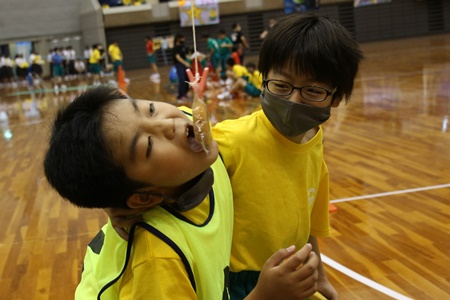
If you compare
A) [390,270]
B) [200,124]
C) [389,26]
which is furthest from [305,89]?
[389,26]

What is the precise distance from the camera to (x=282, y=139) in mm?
1440

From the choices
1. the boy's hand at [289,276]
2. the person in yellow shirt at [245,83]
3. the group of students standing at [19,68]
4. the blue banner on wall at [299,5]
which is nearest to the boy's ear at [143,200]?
the boy's hand at [289,276]

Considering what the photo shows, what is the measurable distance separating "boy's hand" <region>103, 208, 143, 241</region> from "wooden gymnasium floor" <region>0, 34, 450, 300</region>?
0.84 ft

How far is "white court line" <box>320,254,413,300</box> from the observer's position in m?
2.54

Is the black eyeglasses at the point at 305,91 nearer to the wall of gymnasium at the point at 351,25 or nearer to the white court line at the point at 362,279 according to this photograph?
the white court line at the point at 362,279

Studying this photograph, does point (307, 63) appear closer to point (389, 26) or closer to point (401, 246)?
point (401, 246)

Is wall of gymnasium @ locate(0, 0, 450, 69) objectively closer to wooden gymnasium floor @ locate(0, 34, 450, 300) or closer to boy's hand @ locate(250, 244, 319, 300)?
wooden gymnasium floor @ locate(0, 34, 450, 300)

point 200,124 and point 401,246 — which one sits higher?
point 200,124

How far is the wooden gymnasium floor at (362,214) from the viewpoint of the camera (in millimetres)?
2811

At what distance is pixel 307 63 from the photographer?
1394 millimetres

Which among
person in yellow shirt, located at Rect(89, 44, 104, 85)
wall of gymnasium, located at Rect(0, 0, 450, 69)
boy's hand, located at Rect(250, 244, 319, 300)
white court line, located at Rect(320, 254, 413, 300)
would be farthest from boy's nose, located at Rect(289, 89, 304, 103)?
wall of gymnasium, located at Rect(0, 0, 450, 69)

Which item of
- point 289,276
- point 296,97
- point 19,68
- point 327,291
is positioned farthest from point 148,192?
point 19,68

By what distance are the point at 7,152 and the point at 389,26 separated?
1893 cm

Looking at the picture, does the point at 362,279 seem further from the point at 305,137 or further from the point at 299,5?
the point at 299,5
